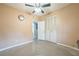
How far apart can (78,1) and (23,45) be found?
1.18 m

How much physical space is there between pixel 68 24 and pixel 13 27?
0.95 metres

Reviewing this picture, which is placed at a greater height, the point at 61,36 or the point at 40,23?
the point at 40,23

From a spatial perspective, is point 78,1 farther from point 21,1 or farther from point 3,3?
point 3,3

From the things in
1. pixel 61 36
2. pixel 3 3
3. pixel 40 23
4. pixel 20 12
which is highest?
pixel 3 3

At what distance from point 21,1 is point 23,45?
75 cm

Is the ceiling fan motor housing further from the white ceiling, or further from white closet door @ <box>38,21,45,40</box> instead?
white closet door @ <box>38,21,45,40</box>

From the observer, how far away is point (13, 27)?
7.57 ft

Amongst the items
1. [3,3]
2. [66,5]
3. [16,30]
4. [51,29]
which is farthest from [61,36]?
[3,3]

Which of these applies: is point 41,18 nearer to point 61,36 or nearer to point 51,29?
point 51,29

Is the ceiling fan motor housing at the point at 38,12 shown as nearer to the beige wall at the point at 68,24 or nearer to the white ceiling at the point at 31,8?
the white ceiling at the point at 31,8

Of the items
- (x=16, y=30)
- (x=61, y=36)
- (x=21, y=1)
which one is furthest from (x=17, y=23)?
(x=61, y=36)

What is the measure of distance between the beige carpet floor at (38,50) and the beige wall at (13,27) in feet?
0.38

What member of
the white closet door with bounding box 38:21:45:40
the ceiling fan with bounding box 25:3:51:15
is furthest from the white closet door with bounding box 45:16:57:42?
the ceiling fan with bounding box 25:3:51:15

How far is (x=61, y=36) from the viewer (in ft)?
7.65
